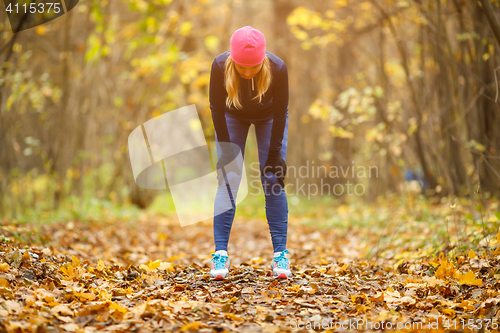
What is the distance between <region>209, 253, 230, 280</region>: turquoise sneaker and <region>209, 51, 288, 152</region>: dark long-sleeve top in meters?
0.90

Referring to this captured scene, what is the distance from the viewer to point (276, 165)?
10.4 ft

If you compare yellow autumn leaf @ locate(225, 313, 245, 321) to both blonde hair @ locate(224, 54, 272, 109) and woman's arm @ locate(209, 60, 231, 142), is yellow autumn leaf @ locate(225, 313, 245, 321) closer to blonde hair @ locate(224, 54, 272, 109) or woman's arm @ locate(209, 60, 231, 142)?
woman's arm @ locate(209, 60, 231, 142)

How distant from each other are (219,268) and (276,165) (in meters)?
0.89

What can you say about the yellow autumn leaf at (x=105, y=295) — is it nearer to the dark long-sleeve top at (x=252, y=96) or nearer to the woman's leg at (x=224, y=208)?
the woman's leg at (x=224, y=208)

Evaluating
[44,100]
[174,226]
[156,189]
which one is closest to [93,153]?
[44,100]

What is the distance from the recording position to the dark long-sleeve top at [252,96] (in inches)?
121

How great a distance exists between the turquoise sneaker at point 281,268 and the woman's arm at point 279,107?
838 millimetres

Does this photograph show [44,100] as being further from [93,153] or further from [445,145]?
[445,145]

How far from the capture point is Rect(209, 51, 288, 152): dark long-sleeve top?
3062mm

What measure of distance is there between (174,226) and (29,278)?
246 inches

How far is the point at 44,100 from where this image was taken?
34.1 feet

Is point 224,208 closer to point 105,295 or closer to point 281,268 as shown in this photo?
point 281,268

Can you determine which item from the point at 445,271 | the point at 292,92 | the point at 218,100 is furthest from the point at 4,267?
the point at 292,92

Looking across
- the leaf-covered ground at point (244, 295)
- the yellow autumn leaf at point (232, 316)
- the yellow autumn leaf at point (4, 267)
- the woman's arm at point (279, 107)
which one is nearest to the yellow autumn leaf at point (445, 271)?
the leaf-covered ground at point (244, 295)
